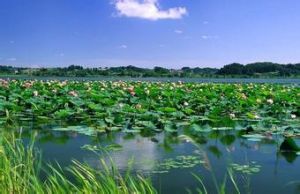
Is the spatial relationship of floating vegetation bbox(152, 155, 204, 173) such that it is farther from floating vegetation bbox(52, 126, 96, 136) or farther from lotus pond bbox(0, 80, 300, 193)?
floating vegetation bbox(52, 126, 96, 136)

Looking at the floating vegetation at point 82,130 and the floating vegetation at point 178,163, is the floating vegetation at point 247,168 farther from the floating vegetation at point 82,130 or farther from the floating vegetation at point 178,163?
the floating vegetation at point 82,130

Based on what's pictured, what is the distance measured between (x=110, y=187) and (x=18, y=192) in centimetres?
75

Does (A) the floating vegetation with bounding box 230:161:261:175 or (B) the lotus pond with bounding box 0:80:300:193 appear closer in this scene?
(B) the lotus pond with bounding box 0:80:300:193

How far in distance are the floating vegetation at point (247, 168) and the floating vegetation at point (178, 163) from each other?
36 cm

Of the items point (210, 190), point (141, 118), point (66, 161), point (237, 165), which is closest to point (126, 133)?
point (141, 118)

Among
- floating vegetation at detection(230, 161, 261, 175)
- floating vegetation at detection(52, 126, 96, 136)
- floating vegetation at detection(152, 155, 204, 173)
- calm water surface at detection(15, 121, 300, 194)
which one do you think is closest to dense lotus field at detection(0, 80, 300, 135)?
floating vegetation at detection(52, 126, 96, 136)

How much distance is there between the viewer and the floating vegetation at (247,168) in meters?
4.85

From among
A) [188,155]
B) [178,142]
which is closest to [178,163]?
[188,155]

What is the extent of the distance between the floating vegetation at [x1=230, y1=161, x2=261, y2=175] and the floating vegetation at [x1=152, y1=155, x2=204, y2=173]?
0.36 metres

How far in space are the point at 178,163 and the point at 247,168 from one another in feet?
2.30

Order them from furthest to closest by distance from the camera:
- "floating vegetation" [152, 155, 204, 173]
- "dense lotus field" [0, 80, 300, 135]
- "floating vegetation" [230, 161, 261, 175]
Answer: "dense lotus field" [0, 80, 300, 135], "floating vegetation" [152, 155, 204, 173], "floating vegetation" [230, 161, 261, 175]

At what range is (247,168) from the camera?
4961 millimetres

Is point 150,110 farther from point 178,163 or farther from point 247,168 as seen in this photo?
point 247,168

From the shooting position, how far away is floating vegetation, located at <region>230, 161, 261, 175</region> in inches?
191
